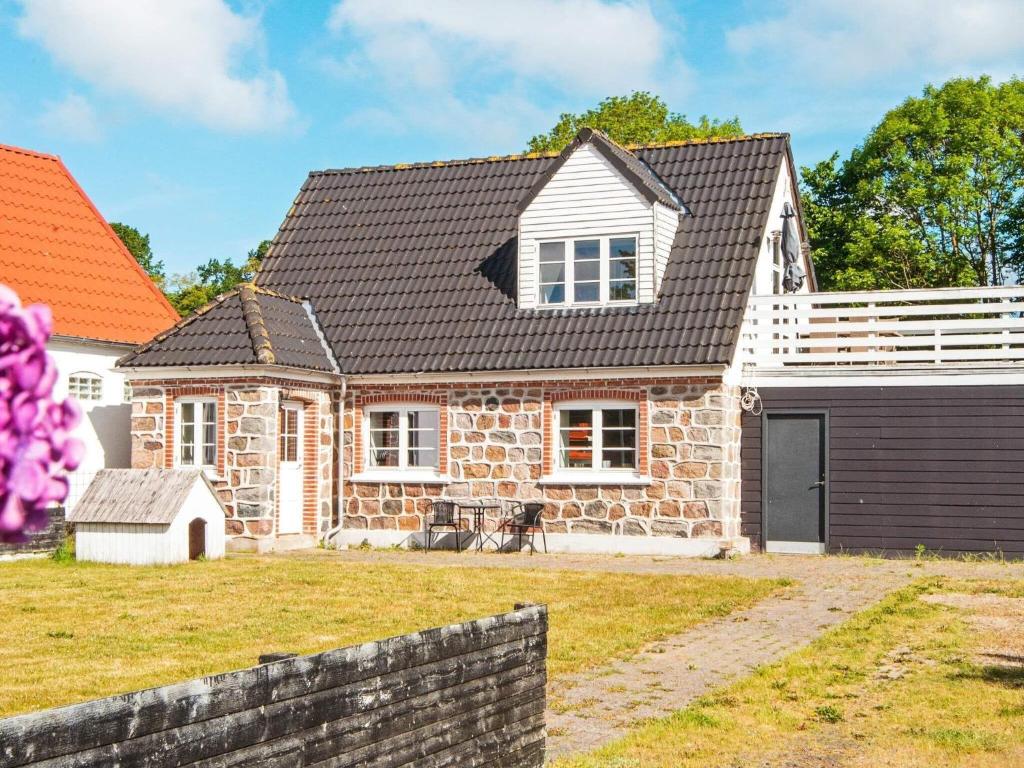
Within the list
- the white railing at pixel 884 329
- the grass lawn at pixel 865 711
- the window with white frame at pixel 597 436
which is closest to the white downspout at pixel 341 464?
the window with white frame at pixel 597 436

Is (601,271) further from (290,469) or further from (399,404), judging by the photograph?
(290,469)

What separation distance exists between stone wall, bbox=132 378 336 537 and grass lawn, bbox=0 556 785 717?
1.24m

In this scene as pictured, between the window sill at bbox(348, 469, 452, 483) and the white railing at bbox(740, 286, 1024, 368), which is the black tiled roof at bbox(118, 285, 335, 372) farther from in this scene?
the white railing at bbox(740, 286, 1024, 368)

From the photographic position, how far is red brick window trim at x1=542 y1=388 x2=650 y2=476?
20.6 metres

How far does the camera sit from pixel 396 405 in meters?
22.5

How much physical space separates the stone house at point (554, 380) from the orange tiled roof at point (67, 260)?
3.70 metres

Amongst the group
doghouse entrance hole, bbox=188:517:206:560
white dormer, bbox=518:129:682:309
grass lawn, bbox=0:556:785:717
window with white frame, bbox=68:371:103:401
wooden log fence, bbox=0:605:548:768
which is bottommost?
grass lawn, bbox=0:556:785:717

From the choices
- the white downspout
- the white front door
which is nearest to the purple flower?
the white front door

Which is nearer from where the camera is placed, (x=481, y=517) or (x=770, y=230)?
(x=481, y=517)

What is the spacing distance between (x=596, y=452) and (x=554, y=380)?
4.51 ft

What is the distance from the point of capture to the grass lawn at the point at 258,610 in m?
10.4

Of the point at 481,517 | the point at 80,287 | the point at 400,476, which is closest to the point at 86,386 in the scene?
the point at 80,287

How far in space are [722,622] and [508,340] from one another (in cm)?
965

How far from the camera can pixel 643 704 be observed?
9.21 metres
